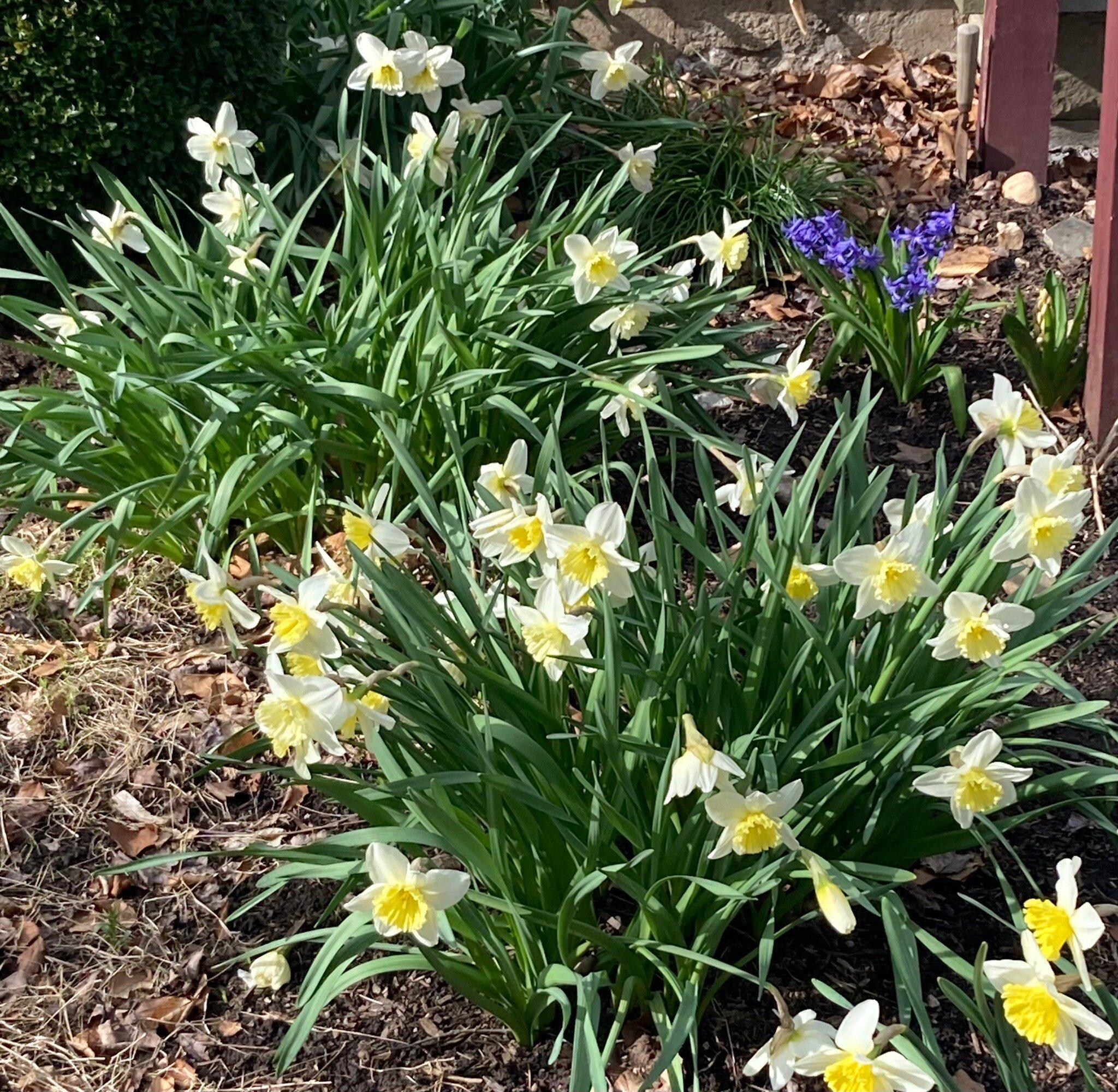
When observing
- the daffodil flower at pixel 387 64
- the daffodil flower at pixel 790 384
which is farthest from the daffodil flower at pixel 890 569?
the daffodil flower at pixel 387 64

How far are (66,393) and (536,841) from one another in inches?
63.9

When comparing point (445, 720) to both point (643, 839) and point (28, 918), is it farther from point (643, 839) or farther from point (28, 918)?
point (28, 918)

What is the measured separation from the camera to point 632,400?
2592 mm

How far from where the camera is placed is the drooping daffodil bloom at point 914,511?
1.83 meters

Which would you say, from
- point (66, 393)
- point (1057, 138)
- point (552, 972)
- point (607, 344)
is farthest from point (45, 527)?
point (1057, 138)

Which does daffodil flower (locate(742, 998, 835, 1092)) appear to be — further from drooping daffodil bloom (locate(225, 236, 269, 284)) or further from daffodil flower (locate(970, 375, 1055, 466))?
drooping daffodil bloom (locate(225, 236, 269, 284))

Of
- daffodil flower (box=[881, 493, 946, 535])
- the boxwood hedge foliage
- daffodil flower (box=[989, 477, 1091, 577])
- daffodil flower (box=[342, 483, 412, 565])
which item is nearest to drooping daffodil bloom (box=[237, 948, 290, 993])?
daffodil flower (box=[342, 483, 412, 565])

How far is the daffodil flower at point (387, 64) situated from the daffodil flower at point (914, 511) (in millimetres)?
1586

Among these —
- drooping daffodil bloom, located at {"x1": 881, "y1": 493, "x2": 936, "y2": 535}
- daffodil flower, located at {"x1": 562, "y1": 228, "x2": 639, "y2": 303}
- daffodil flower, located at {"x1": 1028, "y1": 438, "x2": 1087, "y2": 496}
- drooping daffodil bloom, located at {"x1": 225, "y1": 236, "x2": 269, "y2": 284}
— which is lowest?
drooping daffodil bloom, located at {"x1": 881, "y1": 493, "x2": 936, "y2": 535}

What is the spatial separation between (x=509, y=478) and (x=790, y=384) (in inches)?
33.7

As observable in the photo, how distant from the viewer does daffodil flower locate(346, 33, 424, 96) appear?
285 cm

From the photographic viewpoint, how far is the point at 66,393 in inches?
112

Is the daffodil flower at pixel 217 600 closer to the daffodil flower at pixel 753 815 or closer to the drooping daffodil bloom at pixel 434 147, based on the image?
the daffodil flower at pixel 753 815

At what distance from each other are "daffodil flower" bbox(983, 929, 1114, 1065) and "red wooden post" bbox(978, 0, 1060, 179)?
349cm
